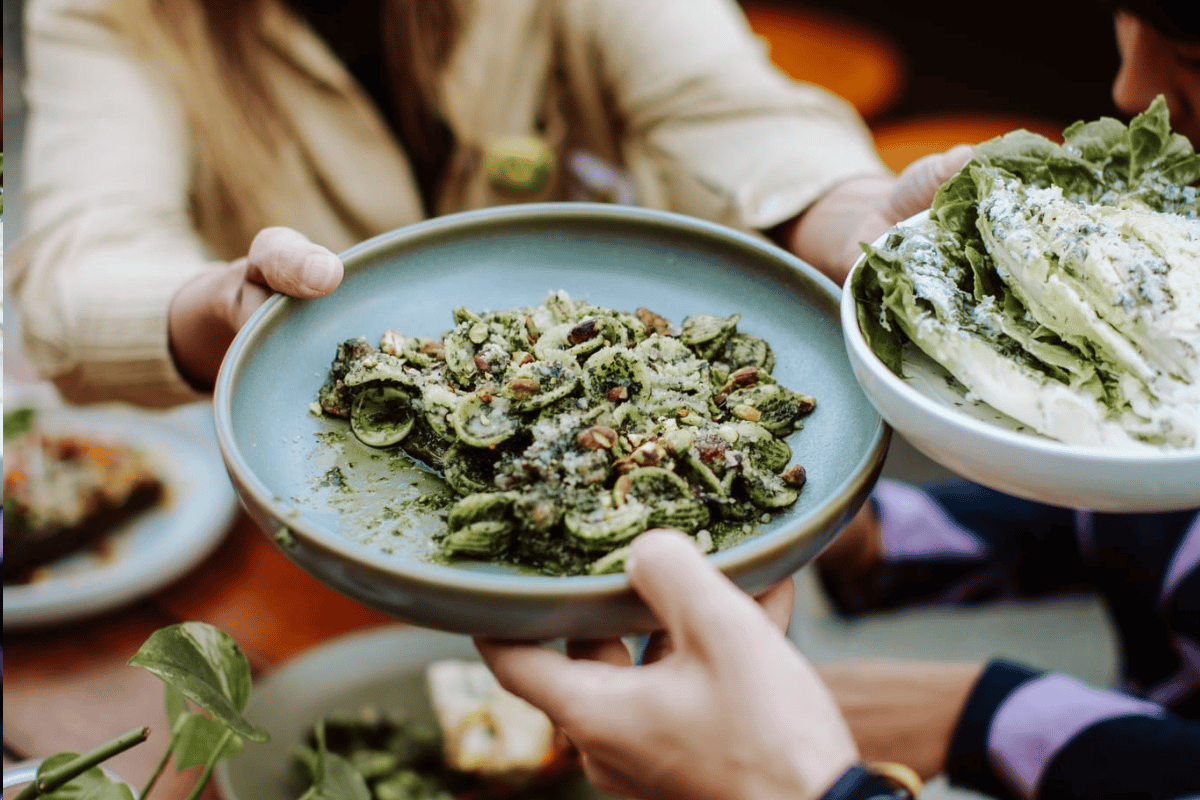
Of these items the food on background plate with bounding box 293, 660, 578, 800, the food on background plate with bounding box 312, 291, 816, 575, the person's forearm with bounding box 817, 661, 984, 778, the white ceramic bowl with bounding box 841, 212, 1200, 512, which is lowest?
the person's forearm with bounding box 817, 661, 984, 778

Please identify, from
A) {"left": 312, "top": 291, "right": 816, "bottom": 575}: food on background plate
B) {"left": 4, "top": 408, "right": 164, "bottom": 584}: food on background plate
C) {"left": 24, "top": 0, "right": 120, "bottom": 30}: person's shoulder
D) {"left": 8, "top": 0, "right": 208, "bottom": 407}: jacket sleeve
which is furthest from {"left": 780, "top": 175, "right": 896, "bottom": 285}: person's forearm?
{"left": 24, "top": 0, "right": 120, "bottom": 30}: person's shoulder

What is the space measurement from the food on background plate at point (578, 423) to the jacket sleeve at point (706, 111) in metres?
0.99

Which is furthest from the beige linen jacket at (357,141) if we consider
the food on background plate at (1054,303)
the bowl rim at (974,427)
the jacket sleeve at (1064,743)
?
the jacket sleeve at (1064,743)

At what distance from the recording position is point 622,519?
104cm

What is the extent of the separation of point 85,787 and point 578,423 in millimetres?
704

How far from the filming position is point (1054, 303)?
1.08 m

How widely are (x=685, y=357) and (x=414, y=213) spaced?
1697 millimetres

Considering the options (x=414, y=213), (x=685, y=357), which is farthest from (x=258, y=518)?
(x=414, y=213)

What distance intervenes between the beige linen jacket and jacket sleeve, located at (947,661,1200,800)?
1227 millimetres

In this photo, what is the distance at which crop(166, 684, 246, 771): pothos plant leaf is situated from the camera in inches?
44.4

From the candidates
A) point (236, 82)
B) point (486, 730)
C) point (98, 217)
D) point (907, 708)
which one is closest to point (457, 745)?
point (486, 730)

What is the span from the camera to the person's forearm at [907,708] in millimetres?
2131

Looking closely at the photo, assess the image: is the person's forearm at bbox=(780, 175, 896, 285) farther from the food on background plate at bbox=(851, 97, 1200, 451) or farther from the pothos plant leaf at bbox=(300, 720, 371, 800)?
the pothos plant leaf at bbox=(300, 720, 371, 800)

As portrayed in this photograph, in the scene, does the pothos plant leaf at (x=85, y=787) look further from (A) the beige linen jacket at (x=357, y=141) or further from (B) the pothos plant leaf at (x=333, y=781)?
(A) the beige linen jacket at (x=357, y=141)
